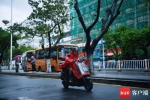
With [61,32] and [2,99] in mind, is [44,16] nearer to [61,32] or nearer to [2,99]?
[61,32]

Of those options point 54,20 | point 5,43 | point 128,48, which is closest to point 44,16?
point 54,20

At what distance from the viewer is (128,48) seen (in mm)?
30031

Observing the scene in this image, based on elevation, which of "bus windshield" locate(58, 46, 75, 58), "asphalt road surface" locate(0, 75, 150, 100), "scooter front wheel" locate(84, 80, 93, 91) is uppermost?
"bus windshield" locate(58, 46, 75, 58)

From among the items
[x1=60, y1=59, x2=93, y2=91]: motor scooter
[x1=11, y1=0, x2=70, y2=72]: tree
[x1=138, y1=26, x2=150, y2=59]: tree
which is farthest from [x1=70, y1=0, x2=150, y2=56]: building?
[x1=60, y1=59, x2=93, y2=91]: motor scooter

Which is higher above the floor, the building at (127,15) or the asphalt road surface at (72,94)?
the building at (127,15)

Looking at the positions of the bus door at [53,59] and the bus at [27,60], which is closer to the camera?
the bus door at [53,59]

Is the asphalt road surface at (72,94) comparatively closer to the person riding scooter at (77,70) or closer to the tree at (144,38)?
the person riding scooter at (77,70)

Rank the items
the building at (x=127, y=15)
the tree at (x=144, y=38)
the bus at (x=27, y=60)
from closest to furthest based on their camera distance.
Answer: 1. the tree at (x=144, y=38)
2. the bus at (x=27, y=60)
3. the building at (x=127, y=15)

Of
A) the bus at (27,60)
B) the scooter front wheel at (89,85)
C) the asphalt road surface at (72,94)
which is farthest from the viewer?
the bus at (27,60)

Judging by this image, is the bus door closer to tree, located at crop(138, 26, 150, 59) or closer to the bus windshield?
the bus windshield

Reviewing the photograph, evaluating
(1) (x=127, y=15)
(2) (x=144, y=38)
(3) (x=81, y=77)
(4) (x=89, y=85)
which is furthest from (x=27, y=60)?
(4) (x=89, y=85)

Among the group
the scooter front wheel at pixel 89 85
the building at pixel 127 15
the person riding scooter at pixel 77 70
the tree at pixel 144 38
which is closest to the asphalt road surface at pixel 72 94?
the scooter front wheel at pixel 89 85

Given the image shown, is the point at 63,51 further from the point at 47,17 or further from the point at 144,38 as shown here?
the point at 144,38

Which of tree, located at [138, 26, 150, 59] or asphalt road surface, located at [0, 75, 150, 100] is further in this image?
tree, located at [138, 26, 150, 59]
